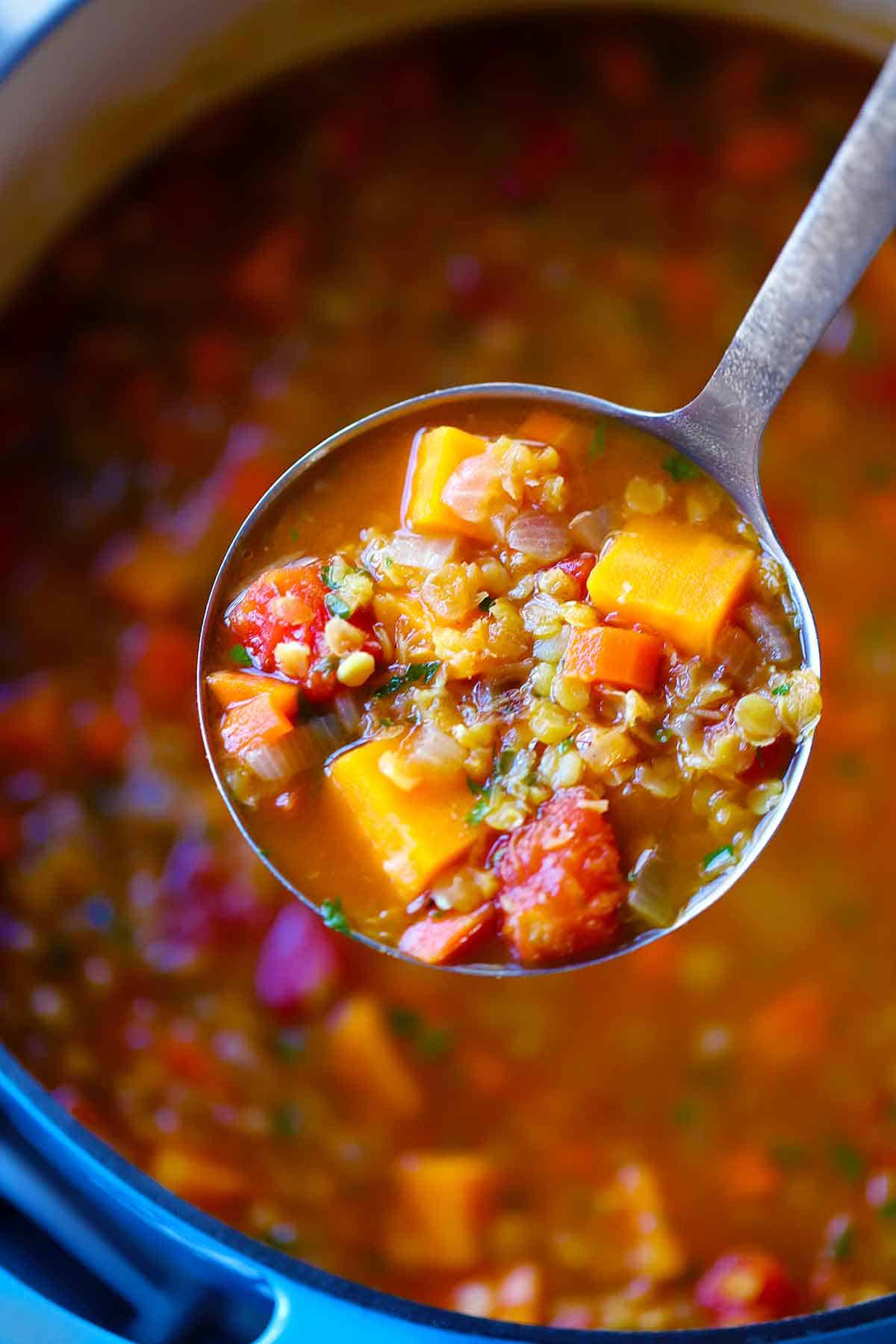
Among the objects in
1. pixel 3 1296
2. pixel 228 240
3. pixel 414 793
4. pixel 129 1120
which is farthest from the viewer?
pixel 228 240

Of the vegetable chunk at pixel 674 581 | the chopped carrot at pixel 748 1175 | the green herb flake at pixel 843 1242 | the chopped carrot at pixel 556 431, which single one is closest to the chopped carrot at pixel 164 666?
the chopped carrot at pixel 556 431

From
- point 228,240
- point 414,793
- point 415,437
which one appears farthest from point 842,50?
point 414,793

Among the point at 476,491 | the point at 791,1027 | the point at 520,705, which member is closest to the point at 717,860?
the point at 520,705

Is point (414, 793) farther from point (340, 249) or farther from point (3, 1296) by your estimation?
point (340, 249)

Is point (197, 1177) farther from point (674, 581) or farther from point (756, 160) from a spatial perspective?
point (756, 160)

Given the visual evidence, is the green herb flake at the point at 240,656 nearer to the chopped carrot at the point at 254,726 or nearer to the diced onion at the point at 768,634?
the chopped carrot at the point at 254,726

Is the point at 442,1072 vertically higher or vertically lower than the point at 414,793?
lower
